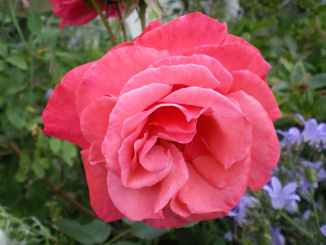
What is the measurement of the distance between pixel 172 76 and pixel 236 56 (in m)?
0.06

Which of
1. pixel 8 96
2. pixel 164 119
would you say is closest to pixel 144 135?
pixel 164 119

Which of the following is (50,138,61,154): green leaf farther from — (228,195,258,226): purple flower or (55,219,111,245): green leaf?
(228,195,258,226): purple flower

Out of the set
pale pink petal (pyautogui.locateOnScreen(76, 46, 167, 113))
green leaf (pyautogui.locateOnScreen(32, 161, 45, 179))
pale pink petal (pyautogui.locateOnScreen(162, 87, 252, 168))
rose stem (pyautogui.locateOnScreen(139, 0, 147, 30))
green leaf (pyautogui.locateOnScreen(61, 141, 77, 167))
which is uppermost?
pale pink petal (pyautogui.locateOnScreen(76, 46, 167, 113))

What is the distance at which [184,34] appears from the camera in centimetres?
29

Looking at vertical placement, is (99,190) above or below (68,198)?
above

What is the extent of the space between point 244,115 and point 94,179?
0.50ft

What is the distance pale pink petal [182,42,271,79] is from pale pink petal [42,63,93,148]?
105 mm

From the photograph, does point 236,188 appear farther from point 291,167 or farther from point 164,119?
point 291,167

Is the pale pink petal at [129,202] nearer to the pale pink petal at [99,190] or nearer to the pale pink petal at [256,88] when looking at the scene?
the pale pink petal at [99,190]

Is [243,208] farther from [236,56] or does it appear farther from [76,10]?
[76,10]

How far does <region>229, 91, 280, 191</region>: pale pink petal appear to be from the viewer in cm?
27

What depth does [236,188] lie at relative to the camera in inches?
11.1

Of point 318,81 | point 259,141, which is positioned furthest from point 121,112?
point 318,81

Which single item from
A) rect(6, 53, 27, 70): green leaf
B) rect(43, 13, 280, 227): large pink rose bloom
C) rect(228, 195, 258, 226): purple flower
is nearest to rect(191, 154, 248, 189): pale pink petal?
rect(43, 13, 280, 227): large pink rose bloom
